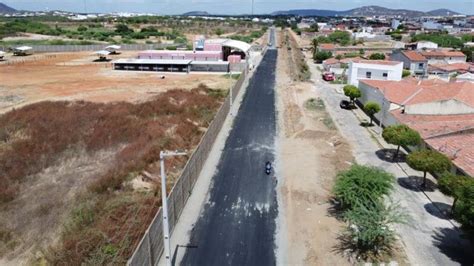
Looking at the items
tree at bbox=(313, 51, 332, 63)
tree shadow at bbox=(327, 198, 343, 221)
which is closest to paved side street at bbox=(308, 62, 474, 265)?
tree shadow at bbox=(327, 198, 343, 221)

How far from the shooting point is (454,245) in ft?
66.7

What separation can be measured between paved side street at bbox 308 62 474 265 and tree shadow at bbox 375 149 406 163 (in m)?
0.17

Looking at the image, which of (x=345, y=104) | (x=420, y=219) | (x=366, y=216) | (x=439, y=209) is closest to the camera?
(x=366, y=216)

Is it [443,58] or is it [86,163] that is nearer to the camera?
[86,163]

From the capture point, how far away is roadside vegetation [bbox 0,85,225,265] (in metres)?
19.3

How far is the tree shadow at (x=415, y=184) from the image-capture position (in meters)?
26.8

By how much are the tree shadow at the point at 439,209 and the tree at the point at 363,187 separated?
3.57 metres

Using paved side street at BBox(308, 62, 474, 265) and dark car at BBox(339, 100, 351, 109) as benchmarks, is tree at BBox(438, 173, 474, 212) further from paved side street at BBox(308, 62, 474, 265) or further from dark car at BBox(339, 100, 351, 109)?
dark car at BBox(339, 100, 351, 109)

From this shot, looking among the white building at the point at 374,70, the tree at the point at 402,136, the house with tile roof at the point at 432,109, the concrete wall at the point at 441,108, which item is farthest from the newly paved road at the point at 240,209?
the white building at the point at 374,70

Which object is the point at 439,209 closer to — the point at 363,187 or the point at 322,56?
the point at 363,187

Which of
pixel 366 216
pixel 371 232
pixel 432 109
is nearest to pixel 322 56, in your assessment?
pixel 432 109

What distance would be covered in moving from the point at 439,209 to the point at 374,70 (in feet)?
133

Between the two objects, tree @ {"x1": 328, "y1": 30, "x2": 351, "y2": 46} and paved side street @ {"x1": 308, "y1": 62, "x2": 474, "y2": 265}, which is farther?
tree @ {"x1": 328, "y1": 30, "x2": 351, "y2": 46}

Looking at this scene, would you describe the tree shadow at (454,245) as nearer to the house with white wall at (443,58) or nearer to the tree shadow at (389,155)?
the tree shadow at (389,155)
